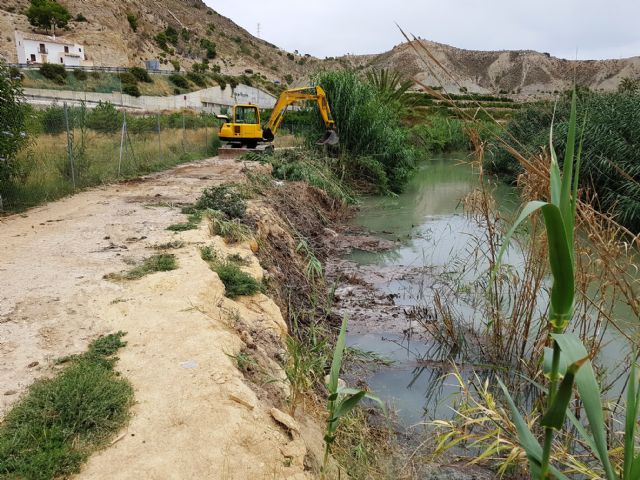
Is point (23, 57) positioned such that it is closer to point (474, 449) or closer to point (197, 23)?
point (197, 23)

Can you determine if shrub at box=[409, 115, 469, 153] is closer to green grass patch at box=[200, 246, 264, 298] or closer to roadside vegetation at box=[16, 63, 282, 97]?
roadside vegetation at box=[16, 63, 282, 97]

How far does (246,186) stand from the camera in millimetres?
10758

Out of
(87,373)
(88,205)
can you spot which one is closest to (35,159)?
(88,205)

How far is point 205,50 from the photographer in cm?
7606

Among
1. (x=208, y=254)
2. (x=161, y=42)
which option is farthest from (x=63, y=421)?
(x=161, y=42)

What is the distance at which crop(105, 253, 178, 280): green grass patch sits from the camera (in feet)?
16.6

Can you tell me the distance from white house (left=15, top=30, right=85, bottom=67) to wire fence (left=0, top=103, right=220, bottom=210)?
40288mm

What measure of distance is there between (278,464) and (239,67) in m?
80.7

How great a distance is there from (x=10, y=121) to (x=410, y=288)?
23.3 ft

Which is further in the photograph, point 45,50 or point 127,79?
point 45,50

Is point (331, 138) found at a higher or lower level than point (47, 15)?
lower

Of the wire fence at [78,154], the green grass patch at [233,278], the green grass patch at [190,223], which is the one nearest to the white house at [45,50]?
the wire fence at [78,154]

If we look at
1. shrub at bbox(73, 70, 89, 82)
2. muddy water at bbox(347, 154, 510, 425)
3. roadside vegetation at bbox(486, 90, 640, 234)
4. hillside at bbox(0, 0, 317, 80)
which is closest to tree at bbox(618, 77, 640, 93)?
roadside vegetation at bbox(486, 90, 640, 234)

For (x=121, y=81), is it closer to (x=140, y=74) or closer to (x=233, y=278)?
(x=140, y=74)
